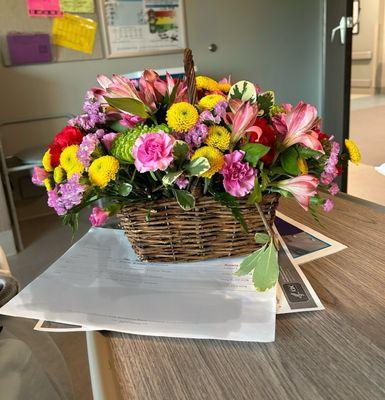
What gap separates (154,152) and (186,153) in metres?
0.05

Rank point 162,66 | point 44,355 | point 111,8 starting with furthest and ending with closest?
point 162,66
point 111,8
point 44,355

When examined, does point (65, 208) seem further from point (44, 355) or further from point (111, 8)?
point (111, 8)

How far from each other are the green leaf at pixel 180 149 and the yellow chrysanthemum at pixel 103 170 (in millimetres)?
77

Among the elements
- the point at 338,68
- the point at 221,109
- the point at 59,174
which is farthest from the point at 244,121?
the point at 338,68

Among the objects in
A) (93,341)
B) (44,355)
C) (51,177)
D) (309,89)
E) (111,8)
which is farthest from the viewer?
(309,89)

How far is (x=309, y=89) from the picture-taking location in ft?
9.83

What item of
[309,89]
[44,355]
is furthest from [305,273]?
[309,89]

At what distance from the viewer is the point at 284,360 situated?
44 centimetres

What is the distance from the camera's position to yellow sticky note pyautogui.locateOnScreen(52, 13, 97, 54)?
2.29 metres

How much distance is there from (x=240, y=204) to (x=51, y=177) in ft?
0.90

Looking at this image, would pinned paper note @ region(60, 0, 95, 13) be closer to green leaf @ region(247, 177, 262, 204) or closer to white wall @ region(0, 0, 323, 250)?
white wall @ region(0, 0, 323, 250)

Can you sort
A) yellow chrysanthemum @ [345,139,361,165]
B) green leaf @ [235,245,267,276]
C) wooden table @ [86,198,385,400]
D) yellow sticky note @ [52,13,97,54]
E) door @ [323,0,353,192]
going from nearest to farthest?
wooden table @ [86,198,385,400] < green leaf @ [235,245,267,276] < yellow chrysanthemum @ [345,139,361,165] < yellow sticky note @ [52,13,97,54] < door @ [323,0,353,192]

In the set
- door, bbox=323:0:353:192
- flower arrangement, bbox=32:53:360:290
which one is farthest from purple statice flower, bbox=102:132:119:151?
door, bbox=323:0:353:192

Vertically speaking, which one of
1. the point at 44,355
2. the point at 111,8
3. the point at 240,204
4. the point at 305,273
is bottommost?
the point at 44,355
